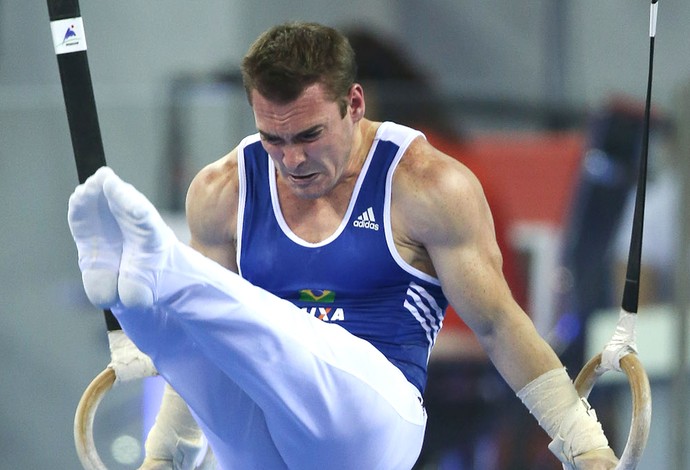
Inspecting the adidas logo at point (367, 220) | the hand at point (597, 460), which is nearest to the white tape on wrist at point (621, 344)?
the hand at point (597, 460)

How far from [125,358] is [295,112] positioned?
666 millimetres

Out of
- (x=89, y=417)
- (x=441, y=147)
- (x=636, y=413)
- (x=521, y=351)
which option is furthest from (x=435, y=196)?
(x=441, y=147)

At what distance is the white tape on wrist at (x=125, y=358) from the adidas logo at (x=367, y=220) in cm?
55

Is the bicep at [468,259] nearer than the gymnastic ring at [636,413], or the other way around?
the gymnastic ring at [636,413]

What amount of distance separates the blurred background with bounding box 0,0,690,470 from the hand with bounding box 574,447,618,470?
1.36 m

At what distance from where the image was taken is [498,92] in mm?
5914

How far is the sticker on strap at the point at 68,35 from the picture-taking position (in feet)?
7.59

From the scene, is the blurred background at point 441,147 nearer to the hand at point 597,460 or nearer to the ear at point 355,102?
the hand at point 597,460

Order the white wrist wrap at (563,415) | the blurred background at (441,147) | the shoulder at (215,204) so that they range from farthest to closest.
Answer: the blurred background at (441,147), the shoulder at (215,204), the white wrist wrap at (563,415)

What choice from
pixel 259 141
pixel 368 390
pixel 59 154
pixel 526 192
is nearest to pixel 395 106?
pixel 526 192

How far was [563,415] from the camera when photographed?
2.56 m

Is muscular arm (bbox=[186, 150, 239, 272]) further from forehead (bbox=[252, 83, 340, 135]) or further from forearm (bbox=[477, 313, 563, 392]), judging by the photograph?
forearm (bbox=[477, 313, 563, 392])

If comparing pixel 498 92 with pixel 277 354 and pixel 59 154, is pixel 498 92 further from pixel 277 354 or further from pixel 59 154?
pixel 277 354

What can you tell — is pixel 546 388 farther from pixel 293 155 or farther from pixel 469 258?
pixel 293 155
